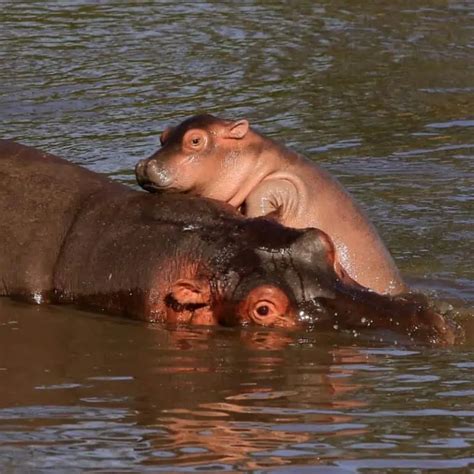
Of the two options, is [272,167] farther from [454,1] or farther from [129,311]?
[454,1]

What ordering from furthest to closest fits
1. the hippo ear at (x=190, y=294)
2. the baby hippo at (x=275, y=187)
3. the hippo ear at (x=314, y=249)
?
the baby hippo at (x=275, y=187) < the hippo ear at (x=190, y=294) < the hippo ear at (x=314, y=249)

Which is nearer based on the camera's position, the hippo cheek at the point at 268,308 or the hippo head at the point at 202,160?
the hippo cheek at the point at 268,308

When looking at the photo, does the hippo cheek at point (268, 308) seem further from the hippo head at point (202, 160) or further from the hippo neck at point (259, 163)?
the hippo neck at point (259, 163)

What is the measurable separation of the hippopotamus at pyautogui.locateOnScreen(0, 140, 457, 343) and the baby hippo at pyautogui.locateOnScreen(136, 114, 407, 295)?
0.39m

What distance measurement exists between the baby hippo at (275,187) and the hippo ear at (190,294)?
0.78 meters

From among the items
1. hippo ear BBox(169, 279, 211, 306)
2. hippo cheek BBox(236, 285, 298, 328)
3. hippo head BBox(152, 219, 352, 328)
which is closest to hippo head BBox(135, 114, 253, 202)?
hippo head BBox(152, 219, 352, 328)

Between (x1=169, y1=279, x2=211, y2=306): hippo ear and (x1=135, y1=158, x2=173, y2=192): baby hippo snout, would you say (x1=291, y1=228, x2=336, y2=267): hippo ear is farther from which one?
(x1=135, y1=158, x2=173, y2=192): baby hippo snout

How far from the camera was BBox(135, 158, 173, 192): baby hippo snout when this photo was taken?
700 centimetres

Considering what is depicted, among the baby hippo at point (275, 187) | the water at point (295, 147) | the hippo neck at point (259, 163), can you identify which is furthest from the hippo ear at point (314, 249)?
the hippo neck at point (259, 163)

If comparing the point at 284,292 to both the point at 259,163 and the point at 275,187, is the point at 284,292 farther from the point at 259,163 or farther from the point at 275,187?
the point at 259,163

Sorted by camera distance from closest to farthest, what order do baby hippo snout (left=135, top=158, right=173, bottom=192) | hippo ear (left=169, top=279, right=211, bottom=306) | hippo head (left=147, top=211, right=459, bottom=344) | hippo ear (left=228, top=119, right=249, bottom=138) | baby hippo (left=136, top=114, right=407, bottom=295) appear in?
1. hippo head (left=147, top=211, right=459, bottom=344)
2. hippo ear (left=169, top=279, right=211, bottom=306)
3. baby hippo snout (left=135, top=158, right=173, bottom=192)
4. baby hippo (left=136, top=114, right=407, bottom=295)
5. hippo ear (left=228, top=119, right=249, bottom=138)

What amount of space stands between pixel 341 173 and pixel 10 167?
312cm

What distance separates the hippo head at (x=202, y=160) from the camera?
7.10 m

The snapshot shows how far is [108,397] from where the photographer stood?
17.9 ft
